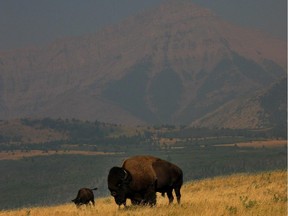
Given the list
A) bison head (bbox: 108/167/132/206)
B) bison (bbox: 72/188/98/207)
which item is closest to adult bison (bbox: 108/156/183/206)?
bison head (bbox: 108/167/132/206)

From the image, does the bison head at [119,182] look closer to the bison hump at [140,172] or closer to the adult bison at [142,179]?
the adult bison at [142,179]

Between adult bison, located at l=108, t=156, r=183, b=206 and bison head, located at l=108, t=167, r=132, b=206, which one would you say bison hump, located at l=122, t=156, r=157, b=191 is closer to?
adult bison, located at l=108, t=156, r=183, b=206

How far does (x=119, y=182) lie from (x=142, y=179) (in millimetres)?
1096

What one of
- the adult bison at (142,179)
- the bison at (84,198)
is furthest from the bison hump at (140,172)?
the bison at (84,198)

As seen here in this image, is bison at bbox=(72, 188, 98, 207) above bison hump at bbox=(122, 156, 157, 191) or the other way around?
the other way around

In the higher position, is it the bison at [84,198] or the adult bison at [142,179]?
the adult bison at [142,179]

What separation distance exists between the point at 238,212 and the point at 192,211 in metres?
1.52

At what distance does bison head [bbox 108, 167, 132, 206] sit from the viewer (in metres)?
20.2

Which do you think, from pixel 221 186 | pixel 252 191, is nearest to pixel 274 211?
pixel 252 191

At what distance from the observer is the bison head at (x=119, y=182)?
20156mm

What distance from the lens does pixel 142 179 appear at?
21.0m

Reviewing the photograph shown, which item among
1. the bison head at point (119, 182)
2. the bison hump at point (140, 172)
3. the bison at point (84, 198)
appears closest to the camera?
the bison head at point (119, 182)

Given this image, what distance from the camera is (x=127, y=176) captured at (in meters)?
20.3

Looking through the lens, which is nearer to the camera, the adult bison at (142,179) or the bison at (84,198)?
the adult bison at (142,179)
